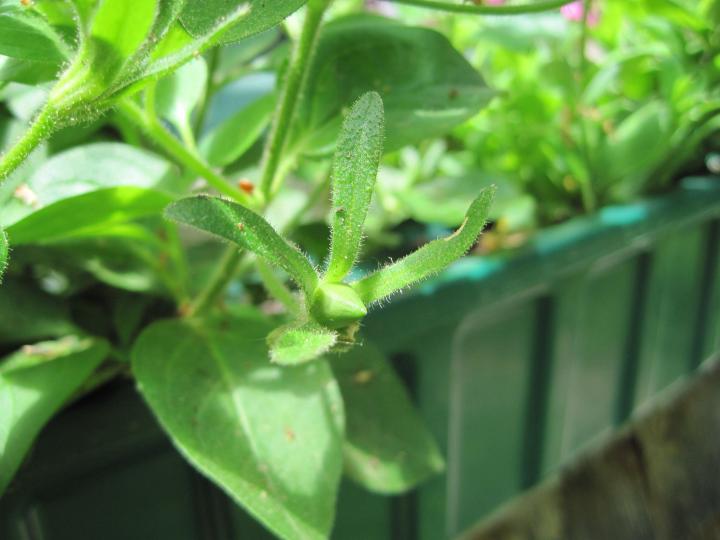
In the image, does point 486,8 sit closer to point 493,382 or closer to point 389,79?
point 389,79

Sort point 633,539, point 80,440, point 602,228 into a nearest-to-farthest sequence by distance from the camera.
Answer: point 80,440 < point 602,228 < point 633,539

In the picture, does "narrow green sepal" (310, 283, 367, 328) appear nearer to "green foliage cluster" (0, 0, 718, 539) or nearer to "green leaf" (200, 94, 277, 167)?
"green foliage cluster" (0, 0, 718, 539)

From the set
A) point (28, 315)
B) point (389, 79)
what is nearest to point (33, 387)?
point (28, 315)

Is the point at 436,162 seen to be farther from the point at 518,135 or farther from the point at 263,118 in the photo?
the point at 263,118

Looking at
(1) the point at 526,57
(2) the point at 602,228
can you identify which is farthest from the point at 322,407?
(1) the point at 526,57

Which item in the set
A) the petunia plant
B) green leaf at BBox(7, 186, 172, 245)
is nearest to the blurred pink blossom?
the petunia plant

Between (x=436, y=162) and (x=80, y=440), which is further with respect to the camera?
(x=436, y=162)

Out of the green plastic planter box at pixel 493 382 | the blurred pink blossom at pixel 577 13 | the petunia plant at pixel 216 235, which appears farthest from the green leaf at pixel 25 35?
the blurred pink blossom at pixel 577 13
